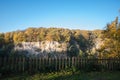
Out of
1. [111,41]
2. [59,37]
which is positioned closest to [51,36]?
[59,37]

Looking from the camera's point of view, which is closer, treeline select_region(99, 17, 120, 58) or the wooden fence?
the wooden fence

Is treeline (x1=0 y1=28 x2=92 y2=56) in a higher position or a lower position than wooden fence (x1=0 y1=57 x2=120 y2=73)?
higher

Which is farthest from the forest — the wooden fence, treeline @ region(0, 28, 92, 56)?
the wooden fence

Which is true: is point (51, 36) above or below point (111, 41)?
above

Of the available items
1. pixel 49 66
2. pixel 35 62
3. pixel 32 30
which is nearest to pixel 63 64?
pixel 49 66

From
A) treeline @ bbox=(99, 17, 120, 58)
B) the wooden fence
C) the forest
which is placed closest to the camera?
the wooden fence

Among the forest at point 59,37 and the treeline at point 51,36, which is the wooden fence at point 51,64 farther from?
the treeline at point 51,36

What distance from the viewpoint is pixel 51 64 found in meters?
16.9

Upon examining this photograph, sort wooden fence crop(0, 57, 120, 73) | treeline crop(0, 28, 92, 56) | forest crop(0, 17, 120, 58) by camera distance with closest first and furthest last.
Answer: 1. wooden fence crop(0, 57, 120, 73)
2. forest crop(0, 17, 120, 58)
3. treeline crop(0, 28, 92, 56)

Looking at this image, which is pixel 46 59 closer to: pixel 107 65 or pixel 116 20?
pixel 107 65

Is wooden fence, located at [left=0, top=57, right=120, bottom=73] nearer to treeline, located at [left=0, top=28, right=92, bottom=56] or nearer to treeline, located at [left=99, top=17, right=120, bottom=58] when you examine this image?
treeline, located at [left=99, top=17, right=120, bottom=58]

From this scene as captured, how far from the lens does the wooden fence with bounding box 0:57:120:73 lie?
1505cm

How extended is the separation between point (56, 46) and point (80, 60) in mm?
37095

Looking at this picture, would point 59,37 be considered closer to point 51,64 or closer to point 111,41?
point 111,41
